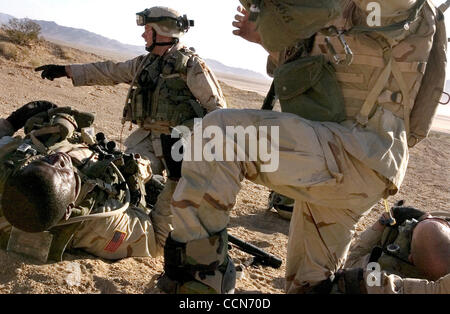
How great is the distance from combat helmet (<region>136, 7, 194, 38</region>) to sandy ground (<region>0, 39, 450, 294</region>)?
1.81m

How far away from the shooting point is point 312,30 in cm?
241

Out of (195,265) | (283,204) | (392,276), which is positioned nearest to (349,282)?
(392,276)

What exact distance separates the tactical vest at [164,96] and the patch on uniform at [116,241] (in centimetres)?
176

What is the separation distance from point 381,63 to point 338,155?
481 mm

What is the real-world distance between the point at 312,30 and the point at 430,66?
67 cm

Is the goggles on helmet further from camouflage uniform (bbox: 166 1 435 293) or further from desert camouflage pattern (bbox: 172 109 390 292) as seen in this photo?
desert camouflage pattern (bbox: 172 109 390 292)

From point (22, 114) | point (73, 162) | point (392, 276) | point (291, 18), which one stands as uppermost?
point (291, 18)

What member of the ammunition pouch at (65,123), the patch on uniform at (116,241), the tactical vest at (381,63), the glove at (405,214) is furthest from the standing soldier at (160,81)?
the tactical vest at (381,63)

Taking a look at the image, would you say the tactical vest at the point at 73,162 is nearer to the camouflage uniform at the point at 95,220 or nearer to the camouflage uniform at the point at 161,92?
the camouflage uniform at the point at 95,220

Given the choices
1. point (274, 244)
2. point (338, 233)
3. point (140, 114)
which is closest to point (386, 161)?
point (338, 233)

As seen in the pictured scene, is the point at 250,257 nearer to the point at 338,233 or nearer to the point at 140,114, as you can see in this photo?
the point at 338,233

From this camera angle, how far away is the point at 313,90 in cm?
255

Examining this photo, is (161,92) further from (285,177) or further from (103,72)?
(285,177)

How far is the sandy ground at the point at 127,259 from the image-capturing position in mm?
2871
